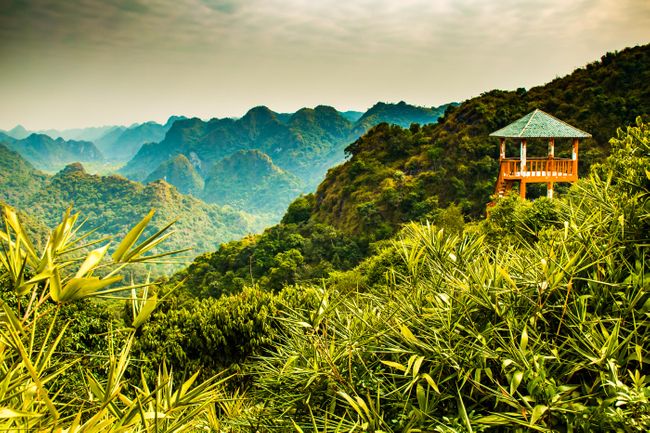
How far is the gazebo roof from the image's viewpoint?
14.4m

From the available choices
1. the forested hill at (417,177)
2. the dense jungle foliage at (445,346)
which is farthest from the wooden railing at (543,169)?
the dense jungle foliage at (445,346)

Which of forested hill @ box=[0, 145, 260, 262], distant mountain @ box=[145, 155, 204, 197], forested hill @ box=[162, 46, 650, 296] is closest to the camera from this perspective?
forested hill @ box=[162, 46, 650, 296]

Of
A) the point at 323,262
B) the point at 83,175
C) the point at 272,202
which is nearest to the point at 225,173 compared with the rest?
the point at 272,202

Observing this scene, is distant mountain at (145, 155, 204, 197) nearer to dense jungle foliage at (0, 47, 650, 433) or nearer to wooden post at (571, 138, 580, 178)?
wooden post at (571, 138, 580, 178)

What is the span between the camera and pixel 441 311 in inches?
118

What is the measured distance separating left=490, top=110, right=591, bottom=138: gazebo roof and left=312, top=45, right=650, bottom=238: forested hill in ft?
27.3

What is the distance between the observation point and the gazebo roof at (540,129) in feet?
47.2

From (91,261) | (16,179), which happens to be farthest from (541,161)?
(16,179)

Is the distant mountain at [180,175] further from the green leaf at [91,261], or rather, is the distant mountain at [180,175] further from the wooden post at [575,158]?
the green leaf at [91,261]

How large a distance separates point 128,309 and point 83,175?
369ft

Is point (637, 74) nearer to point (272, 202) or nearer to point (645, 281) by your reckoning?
point (645, 281)

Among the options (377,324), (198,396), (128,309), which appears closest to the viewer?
(198,396)

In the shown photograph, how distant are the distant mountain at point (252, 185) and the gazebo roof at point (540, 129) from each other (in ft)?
478

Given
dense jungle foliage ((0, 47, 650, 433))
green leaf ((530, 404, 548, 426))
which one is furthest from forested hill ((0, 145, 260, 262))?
green leaf ((530, 404, 548, 426))
